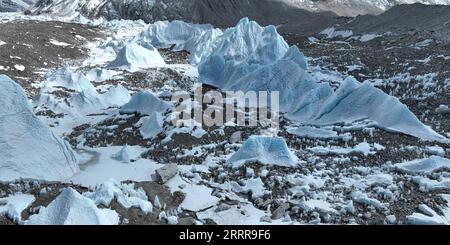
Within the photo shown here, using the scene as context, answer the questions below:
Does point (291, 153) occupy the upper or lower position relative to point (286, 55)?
lower

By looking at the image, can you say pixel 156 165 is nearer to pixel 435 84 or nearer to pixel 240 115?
pixel 240 115

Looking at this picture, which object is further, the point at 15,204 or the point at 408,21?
the point at 408,21

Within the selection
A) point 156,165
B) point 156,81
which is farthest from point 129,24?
point 156,165

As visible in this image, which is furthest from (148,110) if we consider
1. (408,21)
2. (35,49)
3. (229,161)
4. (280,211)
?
(408,21)

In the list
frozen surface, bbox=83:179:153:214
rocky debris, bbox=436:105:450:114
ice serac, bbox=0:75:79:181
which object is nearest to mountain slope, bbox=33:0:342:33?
rocky debris, bbox=436:105:450:114

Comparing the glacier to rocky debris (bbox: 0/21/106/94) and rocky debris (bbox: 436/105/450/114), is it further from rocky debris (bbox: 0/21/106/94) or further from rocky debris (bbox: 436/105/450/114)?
rocky debris (bbox: 0/21/106/94)

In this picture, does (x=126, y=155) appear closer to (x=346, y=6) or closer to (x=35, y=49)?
(x=35, y=49)
